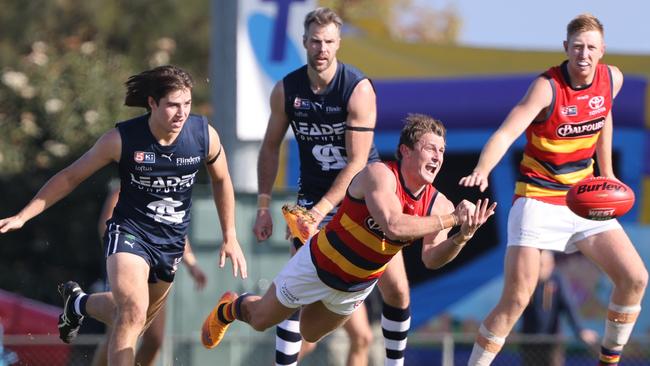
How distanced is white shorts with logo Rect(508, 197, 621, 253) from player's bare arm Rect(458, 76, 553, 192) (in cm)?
43

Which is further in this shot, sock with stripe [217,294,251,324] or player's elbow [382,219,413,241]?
sock with stripe [217,294,251,324]

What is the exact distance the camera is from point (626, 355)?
12.8 meters

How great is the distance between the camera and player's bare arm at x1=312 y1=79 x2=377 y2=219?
25.7 feet

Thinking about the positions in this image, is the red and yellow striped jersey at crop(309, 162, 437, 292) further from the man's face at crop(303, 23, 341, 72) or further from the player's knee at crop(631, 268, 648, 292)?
the player's knee at crop(631, 268, 648, 292)

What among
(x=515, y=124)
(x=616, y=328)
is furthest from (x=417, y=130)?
(x=616, y=328)

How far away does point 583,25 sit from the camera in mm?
7691

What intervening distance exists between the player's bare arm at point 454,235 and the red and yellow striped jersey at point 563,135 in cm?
102

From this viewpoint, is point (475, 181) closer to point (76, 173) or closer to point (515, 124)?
point (515, 124)

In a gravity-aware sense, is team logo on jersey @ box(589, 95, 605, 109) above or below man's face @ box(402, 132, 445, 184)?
above

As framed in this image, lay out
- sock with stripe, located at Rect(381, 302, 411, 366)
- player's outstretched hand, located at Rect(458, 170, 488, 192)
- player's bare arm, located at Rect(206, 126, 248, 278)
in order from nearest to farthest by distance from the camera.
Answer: player's outstretched hand, located at Rect(458, 170, 488, 192), sock with stripe, located at Rect(381, 302, 411, 366), player's bare arm, located at Rect(206, 126, 248, 278)

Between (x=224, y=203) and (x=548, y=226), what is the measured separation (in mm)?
2038

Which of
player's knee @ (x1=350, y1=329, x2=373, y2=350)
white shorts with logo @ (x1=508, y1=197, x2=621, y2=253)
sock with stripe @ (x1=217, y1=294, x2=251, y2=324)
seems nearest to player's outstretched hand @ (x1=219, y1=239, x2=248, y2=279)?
sock with stripe @ (x1=217, y1=294, x2=251, y2=324)

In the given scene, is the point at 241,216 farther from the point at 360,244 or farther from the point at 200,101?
the point at 200,101

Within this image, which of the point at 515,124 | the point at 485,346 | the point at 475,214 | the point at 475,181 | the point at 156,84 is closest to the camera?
the point at 475,214
